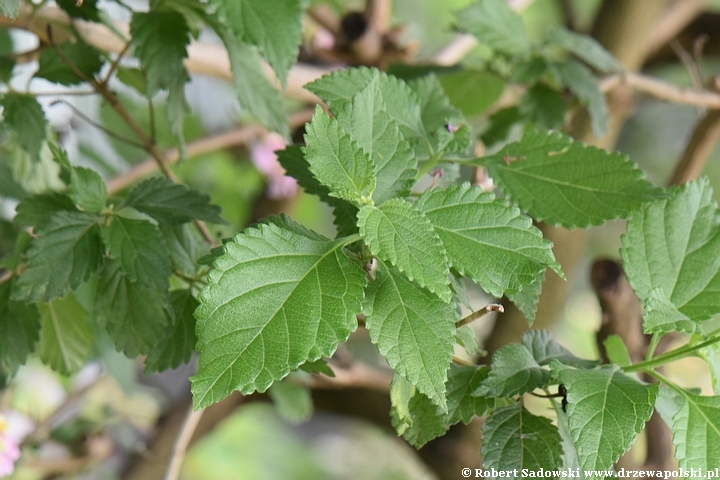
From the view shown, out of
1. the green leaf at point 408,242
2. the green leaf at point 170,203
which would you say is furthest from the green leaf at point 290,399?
the green leaf at point 408,242

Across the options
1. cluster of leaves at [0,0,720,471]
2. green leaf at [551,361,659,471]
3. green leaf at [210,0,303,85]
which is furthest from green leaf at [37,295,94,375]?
green leaf at [551,361,659,471]

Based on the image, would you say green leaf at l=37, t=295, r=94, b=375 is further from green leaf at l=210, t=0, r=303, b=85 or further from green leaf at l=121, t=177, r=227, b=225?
green leaf at l=210, t=0, r=303, b=85

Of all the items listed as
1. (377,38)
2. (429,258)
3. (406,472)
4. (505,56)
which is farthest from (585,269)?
(429,258)

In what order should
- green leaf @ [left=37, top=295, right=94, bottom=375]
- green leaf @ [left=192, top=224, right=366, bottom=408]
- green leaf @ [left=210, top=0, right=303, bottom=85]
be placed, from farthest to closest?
green leaf @ [left=37, top=295, right=94, bottom=375] → green leaf @ [left=210, top=0, right=303, bottom=85] → green leaf @ [left=192, top=224, right=366, bottom=408]

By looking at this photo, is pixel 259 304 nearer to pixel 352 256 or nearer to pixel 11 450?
pixel 352 256

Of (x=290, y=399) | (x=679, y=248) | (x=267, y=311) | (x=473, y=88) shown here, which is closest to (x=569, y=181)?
(x=679, y=248)

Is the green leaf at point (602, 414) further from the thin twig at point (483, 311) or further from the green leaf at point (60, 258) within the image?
the green leaf at point (60, 258)

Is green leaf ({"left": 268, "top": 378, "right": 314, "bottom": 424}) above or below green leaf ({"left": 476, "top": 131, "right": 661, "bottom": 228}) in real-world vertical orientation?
below
